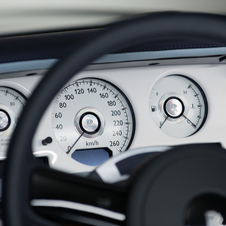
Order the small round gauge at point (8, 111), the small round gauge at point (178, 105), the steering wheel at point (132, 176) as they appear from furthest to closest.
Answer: the small round gauge at point (178, 105)
the small round gauge at point (8, 111)
the steering wheel at point (132, 176)

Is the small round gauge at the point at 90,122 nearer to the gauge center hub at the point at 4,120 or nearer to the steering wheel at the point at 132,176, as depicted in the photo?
Result: the gauge center hub at the point at 4,120

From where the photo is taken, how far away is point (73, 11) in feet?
3.59

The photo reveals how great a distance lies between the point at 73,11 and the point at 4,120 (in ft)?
1.95

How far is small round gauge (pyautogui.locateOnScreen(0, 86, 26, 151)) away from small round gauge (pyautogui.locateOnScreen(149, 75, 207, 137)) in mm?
604

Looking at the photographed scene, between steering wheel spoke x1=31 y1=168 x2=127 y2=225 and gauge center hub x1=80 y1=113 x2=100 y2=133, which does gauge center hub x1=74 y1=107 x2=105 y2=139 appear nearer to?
gauge center hub x1=80 y1=113 x2=100 y2=133

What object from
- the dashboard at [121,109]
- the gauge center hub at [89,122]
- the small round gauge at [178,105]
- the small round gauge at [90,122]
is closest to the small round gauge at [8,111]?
the dashboard at [121,109]

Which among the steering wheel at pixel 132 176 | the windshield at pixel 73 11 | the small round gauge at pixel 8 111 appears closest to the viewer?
the steering wheel at pixel 132 176

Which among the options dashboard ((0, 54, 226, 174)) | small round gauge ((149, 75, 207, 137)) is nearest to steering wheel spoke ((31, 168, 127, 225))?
dashboard ((0, 54, 226, 174))

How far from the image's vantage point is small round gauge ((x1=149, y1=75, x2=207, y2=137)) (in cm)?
160

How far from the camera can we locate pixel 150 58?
4.60 feet

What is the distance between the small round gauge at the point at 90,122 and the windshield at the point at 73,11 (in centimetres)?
38

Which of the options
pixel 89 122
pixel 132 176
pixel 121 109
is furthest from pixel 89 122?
pixel 132 176

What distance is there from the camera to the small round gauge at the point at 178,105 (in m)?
1.60

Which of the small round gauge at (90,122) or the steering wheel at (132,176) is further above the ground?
the small round gauge at (90,122)
